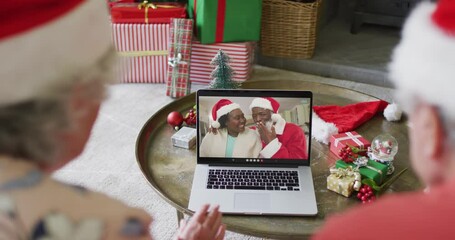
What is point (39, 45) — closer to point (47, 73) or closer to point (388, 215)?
point (47, 73)

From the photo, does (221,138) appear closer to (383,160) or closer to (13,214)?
(383,160)

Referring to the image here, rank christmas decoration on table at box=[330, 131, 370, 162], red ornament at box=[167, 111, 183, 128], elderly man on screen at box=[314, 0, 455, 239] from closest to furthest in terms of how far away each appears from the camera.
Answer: elderly man on screen at box=[314, 0, 455, 239] → christmas decoration on table at box=[330, 131, 370, 162] → red ornament at box=[167, 111, 183, 128]

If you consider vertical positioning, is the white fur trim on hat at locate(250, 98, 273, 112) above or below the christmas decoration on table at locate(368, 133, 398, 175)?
above

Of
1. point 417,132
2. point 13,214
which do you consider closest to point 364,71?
point 417,132

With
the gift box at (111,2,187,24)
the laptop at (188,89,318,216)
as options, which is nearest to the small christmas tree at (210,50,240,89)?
the laptop at (188,89,318,216)

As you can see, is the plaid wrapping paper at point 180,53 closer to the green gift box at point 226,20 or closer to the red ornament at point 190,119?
the green gift box at point 226,20

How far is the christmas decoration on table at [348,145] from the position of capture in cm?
162

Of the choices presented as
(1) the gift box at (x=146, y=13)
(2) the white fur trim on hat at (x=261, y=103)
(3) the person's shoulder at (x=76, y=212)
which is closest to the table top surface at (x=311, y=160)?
A: (2) the white fur trim on hat at (x=261, y=103)

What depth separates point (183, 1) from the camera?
10.1ft

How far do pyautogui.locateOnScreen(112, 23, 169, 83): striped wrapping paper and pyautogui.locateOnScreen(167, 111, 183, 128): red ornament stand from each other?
3.56 ft

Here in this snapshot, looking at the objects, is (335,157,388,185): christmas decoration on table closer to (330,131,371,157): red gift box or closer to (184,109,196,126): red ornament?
(330,131,371,157): red gift box

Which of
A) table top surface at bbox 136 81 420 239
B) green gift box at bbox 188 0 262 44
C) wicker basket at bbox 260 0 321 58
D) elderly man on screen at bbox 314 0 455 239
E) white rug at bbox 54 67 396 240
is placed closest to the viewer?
elderly man on screen at bbox 314 0 455 239

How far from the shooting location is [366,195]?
4.76 feet

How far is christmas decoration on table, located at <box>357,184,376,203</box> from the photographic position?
145cm
